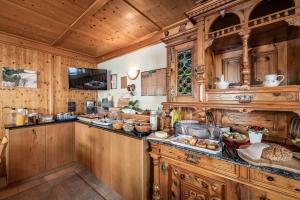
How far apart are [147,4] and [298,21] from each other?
1379mm

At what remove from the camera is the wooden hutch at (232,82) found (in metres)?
1.02

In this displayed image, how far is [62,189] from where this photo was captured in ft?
6.79

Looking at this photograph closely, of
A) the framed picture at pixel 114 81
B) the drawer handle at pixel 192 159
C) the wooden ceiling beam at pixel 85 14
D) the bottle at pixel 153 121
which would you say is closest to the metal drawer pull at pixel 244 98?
the drawer handle at pixel 192 159

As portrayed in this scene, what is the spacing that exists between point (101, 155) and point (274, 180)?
2.00 m

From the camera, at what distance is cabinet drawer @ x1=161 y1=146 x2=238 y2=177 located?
104 cm

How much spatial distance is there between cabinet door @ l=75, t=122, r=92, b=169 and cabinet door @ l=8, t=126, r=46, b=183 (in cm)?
54

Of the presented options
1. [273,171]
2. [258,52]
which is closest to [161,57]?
[258,52]

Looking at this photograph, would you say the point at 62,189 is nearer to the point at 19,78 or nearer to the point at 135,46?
the point at 19,78

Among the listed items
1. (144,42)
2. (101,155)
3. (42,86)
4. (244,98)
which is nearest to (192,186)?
(244,98)

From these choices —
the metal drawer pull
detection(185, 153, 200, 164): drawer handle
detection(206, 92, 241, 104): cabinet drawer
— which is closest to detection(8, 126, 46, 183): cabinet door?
detection(185, 153, 200, 164): drawer handle

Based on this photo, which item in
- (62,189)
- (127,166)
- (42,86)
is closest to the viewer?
(127,166)

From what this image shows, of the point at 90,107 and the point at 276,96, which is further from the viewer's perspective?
the point at 90,107

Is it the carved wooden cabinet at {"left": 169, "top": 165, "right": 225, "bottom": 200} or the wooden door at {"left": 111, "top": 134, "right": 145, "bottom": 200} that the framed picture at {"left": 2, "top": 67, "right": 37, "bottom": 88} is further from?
the carved wooden cabinet at {"left": 169, "top": 165, "right": 225, "bottom": 200}

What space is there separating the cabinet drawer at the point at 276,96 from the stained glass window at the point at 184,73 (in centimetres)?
62
